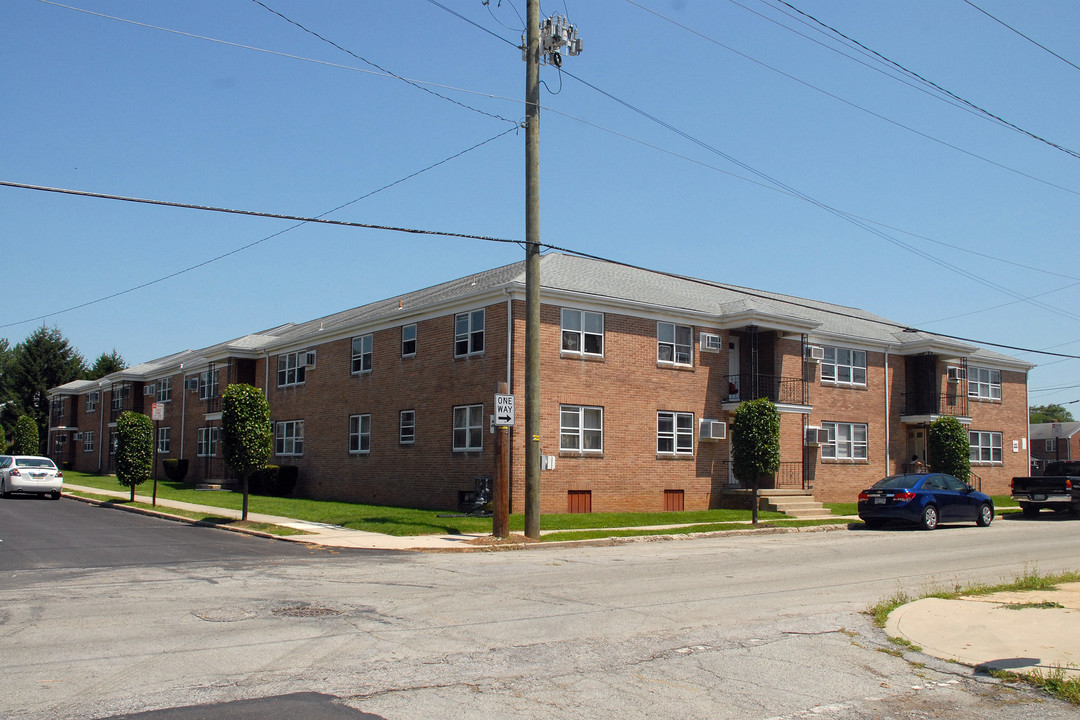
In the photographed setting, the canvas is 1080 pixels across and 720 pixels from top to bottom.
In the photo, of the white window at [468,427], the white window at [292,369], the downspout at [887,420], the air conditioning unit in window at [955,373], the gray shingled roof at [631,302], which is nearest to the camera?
the white window at [468,427]

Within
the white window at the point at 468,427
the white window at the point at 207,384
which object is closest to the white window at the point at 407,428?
the white window at the point at 468,427

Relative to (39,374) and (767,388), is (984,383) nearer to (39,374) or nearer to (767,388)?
(767,388)

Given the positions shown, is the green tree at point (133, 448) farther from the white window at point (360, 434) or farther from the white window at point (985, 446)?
the white window at point (985, 446)

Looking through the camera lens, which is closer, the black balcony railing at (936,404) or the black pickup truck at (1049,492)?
the black pickup truck at (1049,492)

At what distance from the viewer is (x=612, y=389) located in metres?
27.8

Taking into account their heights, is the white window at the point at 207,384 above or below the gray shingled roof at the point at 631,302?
below

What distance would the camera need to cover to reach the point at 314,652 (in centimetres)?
782

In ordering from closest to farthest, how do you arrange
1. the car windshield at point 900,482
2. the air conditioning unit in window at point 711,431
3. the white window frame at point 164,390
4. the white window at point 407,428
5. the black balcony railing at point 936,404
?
the car windshield at point 900,482
the white window at point 407,428
the air conditioning unit in window at point 711,431
the black balcony railing at point 936,404
the white window frame at point 164,390

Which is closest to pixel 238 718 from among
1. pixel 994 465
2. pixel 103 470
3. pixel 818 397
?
pixel 818 397

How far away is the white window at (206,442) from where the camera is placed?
4388 cm

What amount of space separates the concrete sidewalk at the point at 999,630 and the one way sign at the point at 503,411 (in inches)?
397

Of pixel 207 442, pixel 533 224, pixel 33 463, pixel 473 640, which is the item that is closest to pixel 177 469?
pixel 207 442

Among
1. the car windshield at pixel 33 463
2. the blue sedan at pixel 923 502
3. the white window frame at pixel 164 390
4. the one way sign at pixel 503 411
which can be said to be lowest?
the blue sedan at pixel 923 502

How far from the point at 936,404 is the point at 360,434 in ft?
75.0
